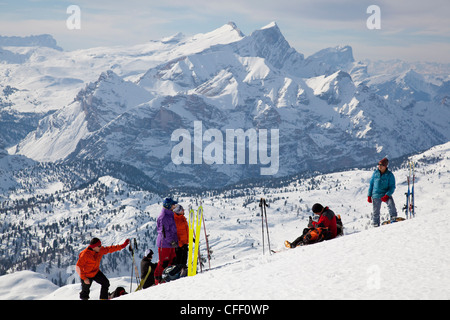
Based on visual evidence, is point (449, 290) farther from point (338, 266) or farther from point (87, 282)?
point (87, 282)

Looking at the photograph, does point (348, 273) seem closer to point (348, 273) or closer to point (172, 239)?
point (348, 273)

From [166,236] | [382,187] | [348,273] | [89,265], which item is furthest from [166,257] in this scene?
[382,187]

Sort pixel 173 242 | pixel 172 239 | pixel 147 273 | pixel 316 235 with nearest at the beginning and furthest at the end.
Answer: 1. pixel 173 242
2. pixel 172 239
3. pixel 147 273
4. pixel 316 235

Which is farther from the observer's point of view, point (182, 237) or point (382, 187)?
point (382, 187)

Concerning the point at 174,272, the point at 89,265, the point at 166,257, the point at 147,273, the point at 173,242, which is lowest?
the point at 147,273

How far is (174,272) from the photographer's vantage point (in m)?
18.5

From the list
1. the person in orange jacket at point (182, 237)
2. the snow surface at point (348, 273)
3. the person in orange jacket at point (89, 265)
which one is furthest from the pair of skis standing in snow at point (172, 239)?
the snow surface at point (348, 273)

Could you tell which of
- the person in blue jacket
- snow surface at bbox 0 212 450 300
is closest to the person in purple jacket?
snow surface at bbox 0 212 450 300

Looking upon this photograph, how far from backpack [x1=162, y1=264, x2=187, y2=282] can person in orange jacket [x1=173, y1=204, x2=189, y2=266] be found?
0.45 m

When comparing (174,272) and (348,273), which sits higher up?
(348,273)

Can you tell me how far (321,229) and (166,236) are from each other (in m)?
7.28

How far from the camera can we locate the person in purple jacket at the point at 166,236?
1889 centimetres

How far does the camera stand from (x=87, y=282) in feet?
59.1
